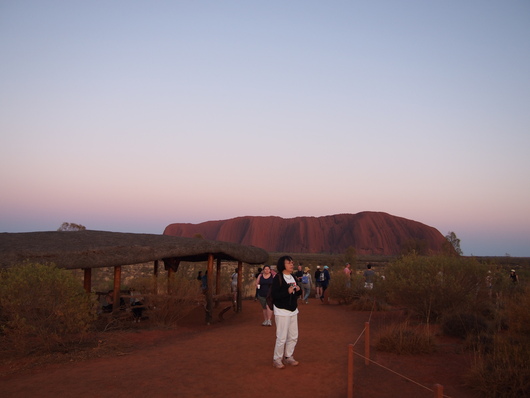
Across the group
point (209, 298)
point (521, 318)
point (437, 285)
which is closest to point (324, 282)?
point (209, 298)

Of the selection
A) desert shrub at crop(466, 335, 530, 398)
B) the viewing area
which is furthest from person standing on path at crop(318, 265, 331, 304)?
desert shrub at crop(466, 335, 530, 398)

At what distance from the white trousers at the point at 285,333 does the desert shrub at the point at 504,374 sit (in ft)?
8.44

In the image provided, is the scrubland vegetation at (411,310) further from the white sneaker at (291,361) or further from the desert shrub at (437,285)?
the white sneaker at (291,361)

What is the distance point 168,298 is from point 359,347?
5326 millimetres

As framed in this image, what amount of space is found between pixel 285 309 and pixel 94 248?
563 centimetres

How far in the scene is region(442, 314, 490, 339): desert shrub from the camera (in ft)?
31.4

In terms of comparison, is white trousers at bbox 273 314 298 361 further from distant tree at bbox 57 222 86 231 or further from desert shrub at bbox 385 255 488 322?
distant tree at bbox 57 222 86 231

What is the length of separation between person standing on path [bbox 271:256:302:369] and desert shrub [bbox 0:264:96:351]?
3951 mm

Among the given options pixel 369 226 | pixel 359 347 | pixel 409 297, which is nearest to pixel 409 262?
pixel 409 297

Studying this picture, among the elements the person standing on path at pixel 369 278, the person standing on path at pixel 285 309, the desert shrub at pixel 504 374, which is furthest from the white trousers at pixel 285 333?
the person standing on path at pixel 369 278

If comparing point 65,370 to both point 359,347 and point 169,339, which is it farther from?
point 359,347

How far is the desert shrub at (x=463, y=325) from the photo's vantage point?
9.58 m

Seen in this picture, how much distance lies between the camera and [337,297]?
1831cm

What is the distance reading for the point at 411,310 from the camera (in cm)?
1244
